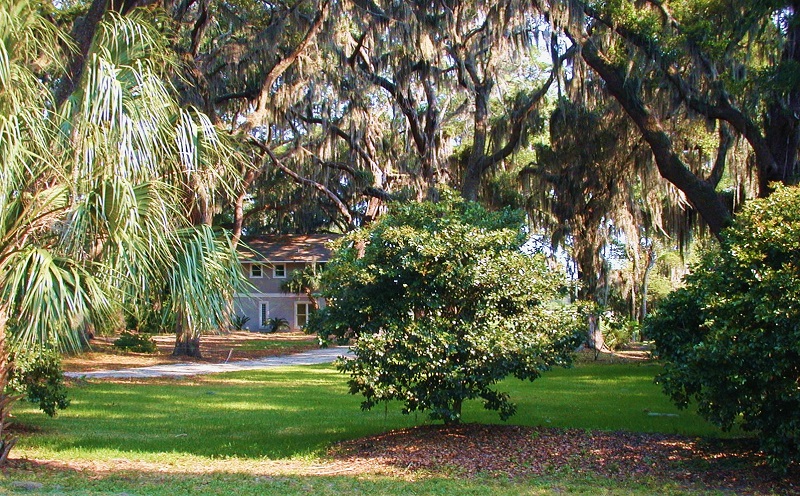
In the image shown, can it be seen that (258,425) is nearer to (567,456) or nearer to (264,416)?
(264,416)

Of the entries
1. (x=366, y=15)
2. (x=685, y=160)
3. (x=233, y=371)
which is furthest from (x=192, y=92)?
(x=685, y=160)

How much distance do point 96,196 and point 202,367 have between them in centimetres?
1773

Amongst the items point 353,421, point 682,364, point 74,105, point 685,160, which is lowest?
point 353,421

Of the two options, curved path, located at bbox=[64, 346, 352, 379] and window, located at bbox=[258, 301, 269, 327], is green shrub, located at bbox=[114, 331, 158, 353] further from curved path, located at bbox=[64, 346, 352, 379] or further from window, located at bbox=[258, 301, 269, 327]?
window, located at bbox=[258, 301, 269, 327]

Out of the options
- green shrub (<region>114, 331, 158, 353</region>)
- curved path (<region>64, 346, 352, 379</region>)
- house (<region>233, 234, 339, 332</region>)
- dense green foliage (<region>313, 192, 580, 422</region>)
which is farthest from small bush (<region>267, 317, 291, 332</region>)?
dense green foliage (<region>313, 192, 580, 422</region>)

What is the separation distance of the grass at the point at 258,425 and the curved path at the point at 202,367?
2114 millimetres

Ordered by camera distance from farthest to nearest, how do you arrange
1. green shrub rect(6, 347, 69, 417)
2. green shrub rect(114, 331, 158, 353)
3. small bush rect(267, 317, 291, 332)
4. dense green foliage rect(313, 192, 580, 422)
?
small bush rect(267, 317, 291, 332) → green shrub rect(114, 331, 158, 353) → green shrub rect(6, 347, 69, 417) → dense green foliage rect(313, 192, 580, 422)

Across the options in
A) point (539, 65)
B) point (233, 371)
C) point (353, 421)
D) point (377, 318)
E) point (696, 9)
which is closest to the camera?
point (377, 318)

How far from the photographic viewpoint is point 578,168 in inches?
911

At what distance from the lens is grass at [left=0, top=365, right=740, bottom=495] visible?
26.2 ft

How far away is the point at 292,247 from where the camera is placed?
4331 centimetres

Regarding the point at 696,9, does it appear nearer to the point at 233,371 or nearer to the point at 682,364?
the point at 682,364

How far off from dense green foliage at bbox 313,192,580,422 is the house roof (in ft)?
101

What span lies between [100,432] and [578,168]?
628 inches
